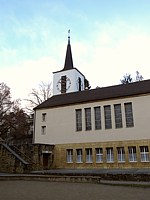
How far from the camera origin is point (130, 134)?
949 inches

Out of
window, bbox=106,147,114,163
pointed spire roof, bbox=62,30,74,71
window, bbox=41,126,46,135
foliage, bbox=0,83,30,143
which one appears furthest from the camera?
pointed spire roof, bbox=62,30,74,71

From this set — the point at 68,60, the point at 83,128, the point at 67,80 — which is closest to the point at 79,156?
the point at 83,128

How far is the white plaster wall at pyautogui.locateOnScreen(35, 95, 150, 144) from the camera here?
23.9 m

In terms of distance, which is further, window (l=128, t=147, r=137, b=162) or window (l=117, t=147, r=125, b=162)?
window (l=117, t=147, r=125, b=162)

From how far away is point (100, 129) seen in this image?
25875 millimetres

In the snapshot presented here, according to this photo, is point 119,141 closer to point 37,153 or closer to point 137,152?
point 137,152

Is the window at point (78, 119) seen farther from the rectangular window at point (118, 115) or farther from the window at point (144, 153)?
the window at point (144, 153)

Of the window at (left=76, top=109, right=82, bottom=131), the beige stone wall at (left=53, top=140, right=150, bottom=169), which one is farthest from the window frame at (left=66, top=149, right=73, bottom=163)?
the window at (left=76, top=109, right=82, bottom=131)

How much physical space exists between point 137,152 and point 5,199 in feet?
56.3

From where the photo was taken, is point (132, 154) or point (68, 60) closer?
point (132, 154)

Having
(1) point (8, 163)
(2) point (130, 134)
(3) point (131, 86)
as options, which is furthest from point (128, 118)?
(1) point (8, 163)

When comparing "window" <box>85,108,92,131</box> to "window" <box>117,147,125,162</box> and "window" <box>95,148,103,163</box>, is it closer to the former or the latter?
"window" <box>95,148,103,163</box>

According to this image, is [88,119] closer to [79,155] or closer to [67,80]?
[79,155]

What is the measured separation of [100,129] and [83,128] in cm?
198
